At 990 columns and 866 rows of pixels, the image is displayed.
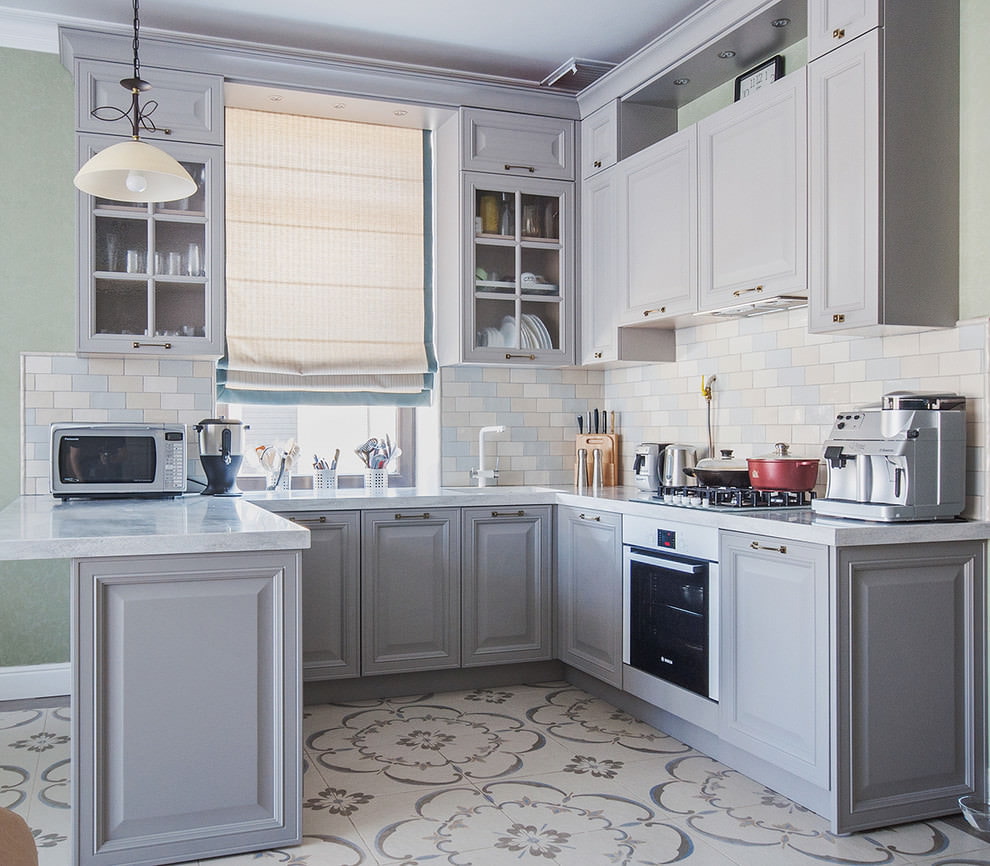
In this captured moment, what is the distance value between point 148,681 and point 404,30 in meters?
2.99

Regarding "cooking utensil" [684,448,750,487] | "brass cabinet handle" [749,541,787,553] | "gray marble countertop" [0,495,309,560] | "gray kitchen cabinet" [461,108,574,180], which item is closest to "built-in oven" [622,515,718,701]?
"brass cabinet handle" [749,541,787,553]

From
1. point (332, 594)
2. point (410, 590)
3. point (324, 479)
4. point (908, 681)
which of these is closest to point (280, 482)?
point (324, 479)

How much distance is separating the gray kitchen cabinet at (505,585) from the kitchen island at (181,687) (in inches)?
65.2

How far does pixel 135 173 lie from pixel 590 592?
95.1 inches

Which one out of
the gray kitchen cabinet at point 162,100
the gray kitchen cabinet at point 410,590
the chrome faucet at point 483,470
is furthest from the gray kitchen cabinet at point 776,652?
the gray kitchen cabinet at point 162,100

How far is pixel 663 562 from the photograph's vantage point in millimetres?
3492

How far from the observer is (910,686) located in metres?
2.76

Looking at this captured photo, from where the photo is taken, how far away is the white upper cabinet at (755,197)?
322cm

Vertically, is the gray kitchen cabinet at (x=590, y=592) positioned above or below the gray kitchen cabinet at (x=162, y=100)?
below

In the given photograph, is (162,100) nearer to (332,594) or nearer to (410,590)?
(332,594)

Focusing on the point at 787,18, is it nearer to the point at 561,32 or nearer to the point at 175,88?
the point at 561,32

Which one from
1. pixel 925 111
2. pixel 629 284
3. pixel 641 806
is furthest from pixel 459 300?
pixel 641 806

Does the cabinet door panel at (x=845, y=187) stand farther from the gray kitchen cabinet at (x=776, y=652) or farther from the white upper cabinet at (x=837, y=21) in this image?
the gray kitchen cabinet at (x=776, y=652)

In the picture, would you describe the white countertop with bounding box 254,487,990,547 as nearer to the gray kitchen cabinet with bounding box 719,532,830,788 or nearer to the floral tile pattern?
the gray kitchen cabinet with bounding box 719,532,830,788
